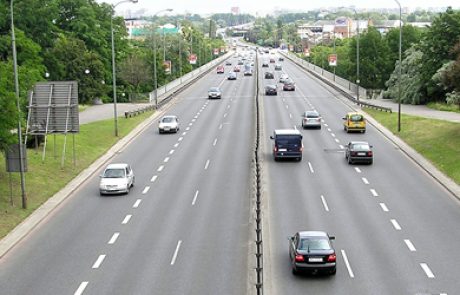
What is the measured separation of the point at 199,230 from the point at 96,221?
543 centimetres

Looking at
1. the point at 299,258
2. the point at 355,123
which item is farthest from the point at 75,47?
the point at 299,258

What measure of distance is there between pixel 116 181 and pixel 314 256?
1779cm

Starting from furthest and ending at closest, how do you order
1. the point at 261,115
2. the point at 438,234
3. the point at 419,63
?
the point at 419,63 < the point at 261,115 < the point at 438,234

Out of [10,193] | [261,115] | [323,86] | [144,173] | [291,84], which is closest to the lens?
[10,193]

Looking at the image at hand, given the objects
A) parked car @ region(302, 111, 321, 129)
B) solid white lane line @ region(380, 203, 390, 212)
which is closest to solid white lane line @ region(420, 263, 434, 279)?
solid white lane line @ region(380, 203, 390, 212)

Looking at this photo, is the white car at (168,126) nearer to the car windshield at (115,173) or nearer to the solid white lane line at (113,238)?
the car windshield at (115,173)

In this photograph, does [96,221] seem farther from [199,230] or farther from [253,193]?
[253,193]

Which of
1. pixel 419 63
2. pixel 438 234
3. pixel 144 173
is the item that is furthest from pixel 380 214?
pixel 419 63

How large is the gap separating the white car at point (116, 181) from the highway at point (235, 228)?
46 cm

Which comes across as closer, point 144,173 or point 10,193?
point 10,193

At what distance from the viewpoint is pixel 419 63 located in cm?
9119

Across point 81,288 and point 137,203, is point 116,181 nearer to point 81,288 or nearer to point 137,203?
point 137,203

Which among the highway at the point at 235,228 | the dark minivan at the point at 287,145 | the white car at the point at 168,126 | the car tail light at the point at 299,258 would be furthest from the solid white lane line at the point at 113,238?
the white car at the point at 168,126

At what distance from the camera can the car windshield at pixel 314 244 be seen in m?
26.7
